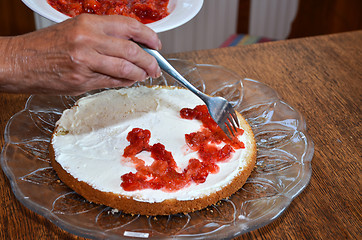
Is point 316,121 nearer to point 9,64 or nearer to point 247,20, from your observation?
point 9,64

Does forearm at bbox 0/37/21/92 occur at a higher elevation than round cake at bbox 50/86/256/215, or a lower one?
higher

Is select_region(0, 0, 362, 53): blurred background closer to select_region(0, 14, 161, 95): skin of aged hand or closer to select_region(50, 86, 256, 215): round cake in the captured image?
select_region(50, 86, 256, 215): round cake

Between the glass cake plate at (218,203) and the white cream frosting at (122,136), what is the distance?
60 mm

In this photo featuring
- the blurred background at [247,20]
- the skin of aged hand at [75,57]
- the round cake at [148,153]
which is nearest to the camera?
the skin of aged hand at [75,57]

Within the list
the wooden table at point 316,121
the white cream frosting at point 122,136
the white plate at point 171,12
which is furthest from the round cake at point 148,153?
the white plate at point 171,12

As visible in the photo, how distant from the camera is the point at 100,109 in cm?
150

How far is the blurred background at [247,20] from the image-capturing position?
337cm

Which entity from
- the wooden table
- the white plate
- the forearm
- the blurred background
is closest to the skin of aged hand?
the forearm

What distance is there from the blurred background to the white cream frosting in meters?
2.02

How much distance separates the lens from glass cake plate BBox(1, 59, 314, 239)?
112cm

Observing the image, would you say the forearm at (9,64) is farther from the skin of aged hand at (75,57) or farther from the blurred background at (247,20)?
the blurred background at (247,20)

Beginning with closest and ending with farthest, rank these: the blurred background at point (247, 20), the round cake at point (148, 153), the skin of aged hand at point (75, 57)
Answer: the skin of aged hand at point (75, 57)
the round cake at point (148, 153)
the blurred background at point (247, 20)

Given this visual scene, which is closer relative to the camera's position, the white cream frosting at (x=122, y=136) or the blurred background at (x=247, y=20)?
the white cream frosting at (x=122, y=136)

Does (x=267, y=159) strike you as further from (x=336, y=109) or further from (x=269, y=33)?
(x=269, y=33)
